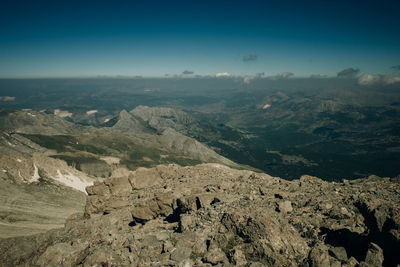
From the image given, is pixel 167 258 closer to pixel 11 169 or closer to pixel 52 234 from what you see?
pixel 52 234

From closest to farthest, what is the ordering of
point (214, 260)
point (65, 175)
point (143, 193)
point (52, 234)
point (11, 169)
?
1. point (214, 260)
2. point (52, 234)
3. point (143, 193)
4. point (11, 169)
5. point (65, 175)

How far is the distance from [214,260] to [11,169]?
154 meters

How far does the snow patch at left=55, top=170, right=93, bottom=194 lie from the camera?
465 ft

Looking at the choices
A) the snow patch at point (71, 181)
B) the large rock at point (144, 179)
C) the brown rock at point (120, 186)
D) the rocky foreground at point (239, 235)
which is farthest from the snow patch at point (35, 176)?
the rocky foreground at point (239, 235)

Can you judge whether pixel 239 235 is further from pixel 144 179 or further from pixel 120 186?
pixel 120 186

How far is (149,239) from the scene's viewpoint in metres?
25.9

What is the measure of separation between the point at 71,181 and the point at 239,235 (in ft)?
517

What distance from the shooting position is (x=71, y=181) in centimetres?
14650

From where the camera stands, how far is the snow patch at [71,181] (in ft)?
A: 465

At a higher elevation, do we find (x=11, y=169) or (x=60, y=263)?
(x=60, y=263)

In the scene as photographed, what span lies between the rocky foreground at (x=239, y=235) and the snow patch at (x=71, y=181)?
126 m

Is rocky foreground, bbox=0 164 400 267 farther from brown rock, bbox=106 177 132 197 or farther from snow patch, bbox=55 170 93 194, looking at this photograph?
snow patch, bbox=55 170 93 194

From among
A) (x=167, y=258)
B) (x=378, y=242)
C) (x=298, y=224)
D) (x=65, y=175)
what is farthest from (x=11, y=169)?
(x=378, y=242)

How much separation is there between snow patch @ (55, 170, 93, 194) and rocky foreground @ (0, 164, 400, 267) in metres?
126
